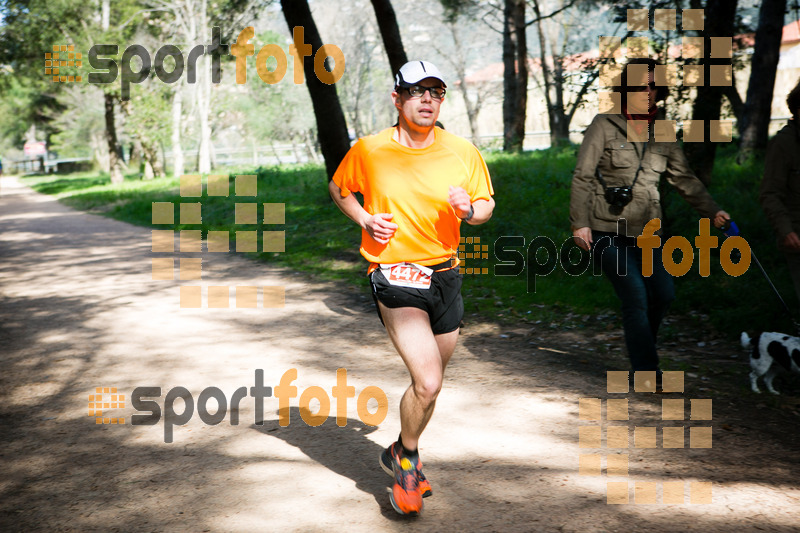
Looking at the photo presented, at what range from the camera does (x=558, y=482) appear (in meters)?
4.17

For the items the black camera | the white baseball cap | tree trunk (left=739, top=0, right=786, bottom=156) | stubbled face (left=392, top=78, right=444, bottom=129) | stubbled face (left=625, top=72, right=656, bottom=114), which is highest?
tree trunk (left=739, top=0, right=786, bottom=156)

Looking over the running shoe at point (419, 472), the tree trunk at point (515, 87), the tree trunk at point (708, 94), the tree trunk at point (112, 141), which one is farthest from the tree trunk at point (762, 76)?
the tree trunk at point (112, 141)

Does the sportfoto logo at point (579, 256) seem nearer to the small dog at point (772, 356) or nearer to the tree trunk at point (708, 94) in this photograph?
the tree trunk at point (708, 94)

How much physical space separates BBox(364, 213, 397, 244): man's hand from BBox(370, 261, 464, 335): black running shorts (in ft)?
0.78

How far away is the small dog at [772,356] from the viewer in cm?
550

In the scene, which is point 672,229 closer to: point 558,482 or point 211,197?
point 558,482

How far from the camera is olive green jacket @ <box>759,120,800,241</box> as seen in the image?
5312mm

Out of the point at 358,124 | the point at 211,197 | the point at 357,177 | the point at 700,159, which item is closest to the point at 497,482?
the point at 357,177

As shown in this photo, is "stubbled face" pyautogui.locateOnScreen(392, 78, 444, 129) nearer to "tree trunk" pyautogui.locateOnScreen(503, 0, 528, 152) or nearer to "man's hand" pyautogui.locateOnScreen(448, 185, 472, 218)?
"man's hand" pyautogui.locateOnScreen(448, 185, 472, 218)

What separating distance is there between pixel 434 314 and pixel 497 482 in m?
1.07

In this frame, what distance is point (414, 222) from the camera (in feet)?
12.2

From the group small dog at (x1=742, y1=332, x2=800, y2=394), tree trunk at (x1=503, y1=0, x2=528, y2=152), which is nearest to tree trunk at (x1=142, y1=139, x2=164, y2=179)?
tree trunk at (x1=503, y1=0, x2=528, y2=152)

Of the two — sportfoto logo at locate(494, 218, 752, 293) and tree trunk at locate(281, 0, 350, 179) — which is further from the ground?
tree trunk at locate(281, 0, 350, 179)

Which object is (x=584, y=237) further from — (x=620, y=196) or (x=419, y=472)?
(x=419, y=472)
